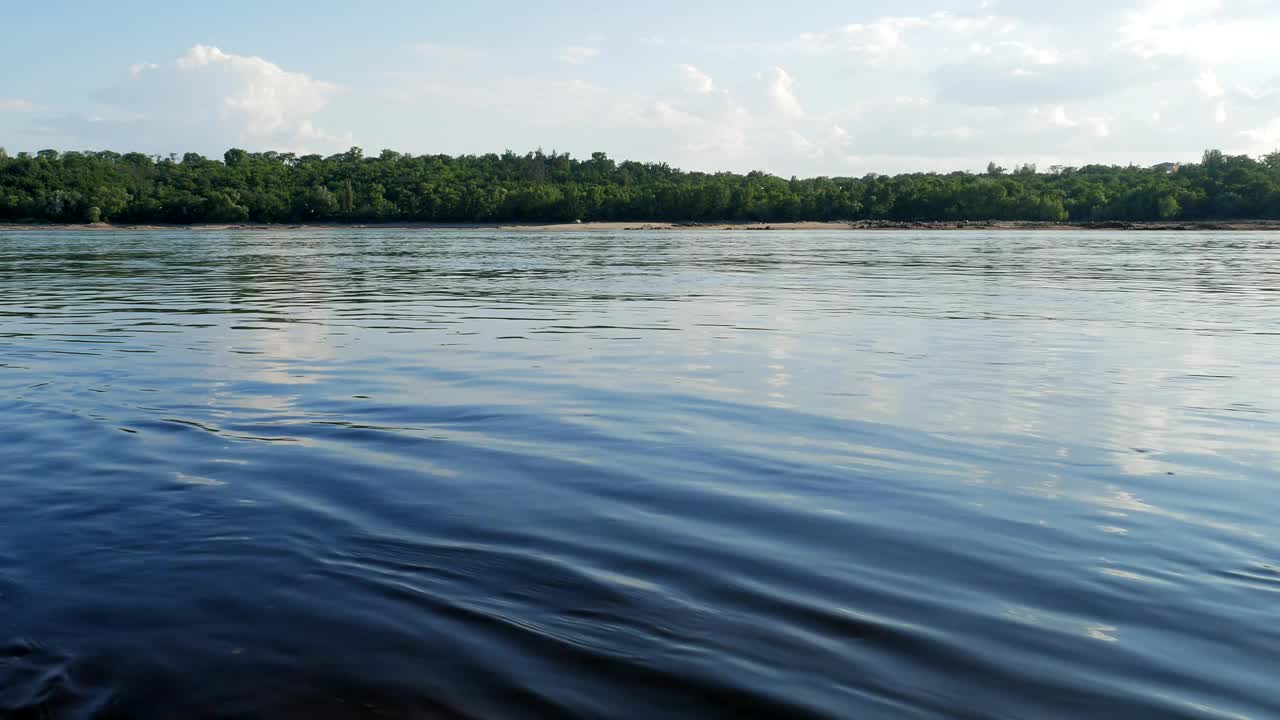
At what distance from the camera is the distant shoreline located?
151125mm

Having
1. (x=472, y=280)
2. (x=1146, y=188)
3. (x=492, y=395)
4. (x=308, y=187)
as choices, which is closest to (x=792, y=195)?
(x=1146, y=188)

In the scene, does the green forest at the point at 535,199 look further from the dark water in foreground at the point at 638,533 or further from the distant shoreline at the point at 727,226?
the dark water in foreground at the point at 638,533

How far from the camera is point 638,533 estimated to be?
6.30 meters

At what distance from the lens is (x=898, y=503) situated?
7.06 meters

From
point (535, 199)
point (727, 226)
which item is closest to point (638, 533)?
point (727, 226)

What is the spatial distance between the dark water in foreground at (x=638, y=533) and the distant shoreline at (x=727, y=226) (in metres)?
140

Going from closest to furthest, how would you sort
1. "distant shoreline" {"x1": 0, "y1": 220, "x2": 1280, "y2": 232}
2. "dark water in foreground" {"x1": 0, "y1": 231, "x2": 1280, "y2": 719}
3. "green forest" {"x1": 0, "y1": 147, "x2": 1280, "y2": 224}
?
1. "dark water in foreground" {"x1": 0, "y1": 231, "x2": 1280, "y2": 719}
2. "distant shoreline" {"x1": 0, "y1": 220, "x2": 1280, "y2": 232}
3. "green forest" {"x1": 0, "y1": 147, "x2": 1280, "y2": 224}

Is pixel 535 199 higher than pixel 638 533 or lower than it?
higher

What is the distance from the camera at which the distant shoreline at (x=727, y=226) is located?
151 meters

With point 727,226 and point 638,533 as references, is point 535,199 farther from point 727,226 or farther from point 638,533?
point 638,533

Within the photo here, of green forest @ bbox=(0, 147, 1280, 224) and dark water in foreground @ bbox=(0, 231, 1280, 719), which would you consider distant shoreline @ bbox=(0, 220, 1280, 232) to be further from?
dark water in foreground @ bbox=(0, 231, 1280, 719)

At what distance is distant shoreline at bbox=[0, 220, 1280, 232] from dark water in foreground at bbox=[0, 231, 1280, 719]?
140 meters

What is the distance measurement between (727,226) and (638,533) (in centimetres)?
16533

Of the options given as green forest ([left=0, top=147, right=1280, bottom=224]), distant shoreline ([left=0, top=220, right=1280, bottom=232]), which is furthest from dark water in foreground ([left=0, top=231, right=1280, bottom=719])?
green forest ([left=0, top=147, right=1280, bottom=224])
